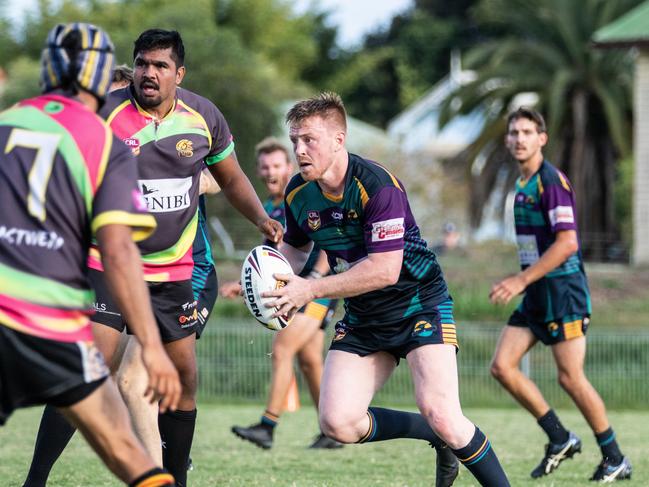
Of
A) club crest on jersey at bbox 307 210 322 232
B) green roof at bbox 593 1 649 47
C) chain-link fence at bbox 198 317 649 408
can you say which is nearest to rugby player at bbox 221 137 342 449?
club crest on jersey at bbox 307 210 322 232

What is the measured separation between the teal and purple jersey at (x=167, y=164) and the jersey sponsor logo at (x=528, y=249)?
3.23 m

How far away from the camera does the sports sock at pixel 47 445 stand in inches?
262

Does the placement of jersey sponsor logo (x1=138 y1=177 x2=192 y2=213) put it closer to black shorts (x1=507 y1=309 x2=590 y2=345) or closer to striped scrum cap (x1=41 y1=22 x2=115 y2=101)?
striped scrum cap (x1=41 y1=22 x2=115 y2=101)

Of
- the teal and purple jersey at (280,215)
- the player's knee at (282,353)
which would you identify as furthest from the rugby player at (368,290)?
the player's knee at (282,353)

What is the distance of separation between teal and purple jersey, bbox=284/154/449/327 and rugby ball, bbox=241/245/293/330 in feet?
1.48

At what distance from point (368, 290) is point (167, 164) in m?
1.31

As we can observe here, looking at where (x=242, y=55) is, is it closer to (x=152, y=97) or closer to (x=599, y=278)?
(x=599, y=278)

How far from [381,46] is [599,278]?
43.6 metres

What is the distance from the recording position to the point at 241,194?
7102 millimetres

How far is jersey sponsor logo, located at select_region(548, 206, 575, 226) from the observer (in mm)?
8672

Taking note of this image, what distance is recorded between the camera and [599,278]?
74.9 ft

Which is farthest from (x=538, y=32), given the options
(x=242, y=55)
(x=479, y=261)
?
(x=479, y=261)

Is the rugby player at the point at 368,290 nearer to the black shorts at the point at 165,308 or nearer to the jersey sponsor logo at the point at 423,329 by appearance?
the jersey sponsor logo at the point at 423,329

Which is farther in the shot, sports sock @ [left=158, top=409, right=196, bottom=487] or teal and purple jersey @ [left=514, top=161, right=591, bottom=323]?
teal and purple jersey @ [left=514, top=161, right=591, bottom=323]
